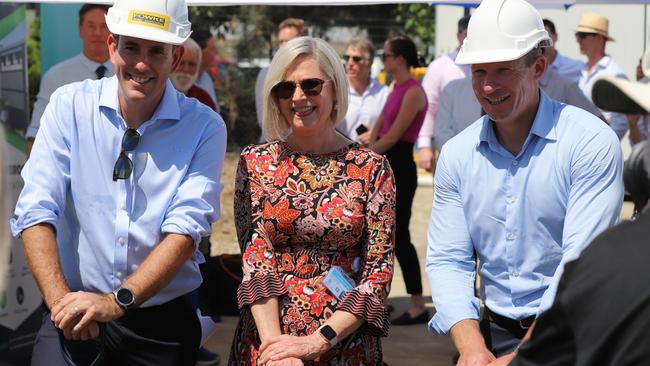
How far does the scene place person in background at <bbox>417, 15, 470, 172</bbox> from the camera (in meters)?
8.73

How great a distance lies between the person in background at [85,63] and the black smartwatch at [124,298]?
345cm

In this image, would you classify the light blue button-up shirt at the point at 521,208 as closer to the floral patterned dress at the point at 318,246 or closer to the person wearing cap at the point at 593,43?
the floral patterned dress at the point at 318,246

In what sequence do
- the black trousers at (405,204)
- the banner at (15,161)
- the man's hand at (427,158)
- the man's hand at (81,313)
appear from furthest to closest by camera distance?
1. the man's hand at (427,158)
2. the black trousers at (405,204)
3. the banner at (15,161)
4. the man's hand at (81,313)

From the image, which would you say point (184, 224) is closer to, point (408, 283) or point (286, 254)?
point (286, 254)

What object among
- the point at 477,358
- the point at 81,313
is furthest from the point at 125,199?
the point at 477,358

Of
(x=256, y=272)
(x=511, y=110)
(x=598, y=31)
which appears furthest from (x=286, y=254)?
(x=598, y=31)

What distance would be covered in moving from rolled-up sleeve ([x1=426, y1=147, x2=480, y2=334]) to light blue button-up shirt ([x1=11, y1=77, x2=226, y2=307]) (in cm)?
85

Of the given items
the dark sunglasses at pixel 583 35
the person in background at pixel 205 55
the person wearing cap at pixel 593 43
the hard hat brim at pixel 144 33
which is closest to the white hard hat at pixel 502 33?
the hard hat brim at pixel 144 33

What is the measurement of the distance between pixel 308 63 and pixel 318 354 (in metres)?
1.19

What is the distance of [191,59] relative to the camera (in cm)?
753

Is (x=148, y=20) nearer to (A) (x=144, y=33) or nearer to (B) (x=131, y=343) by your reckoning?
(A) (x=144, y=33)

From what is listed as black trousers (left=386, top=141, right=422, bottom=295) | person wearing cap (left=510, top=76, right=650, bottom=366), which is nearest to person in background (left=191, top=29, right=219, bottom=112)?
black trousers (left=386, top=141, right=422, bottom=295)

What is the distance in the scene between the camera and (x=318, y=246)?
4168 mm

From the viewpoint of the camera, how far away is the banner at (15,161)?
638 cm
